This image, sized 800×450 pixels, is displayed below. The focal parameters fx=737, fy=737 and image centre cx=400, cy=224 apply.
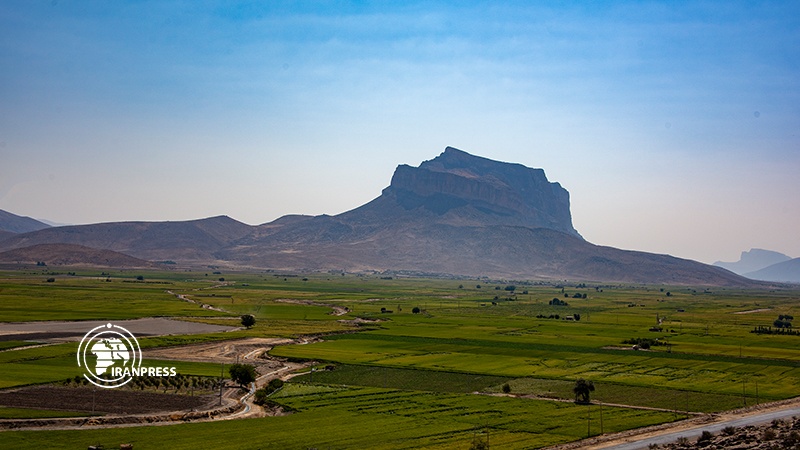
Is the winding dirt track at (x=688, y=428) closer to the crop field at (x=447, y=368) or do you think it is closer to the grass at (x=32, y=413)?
the crop field at (x=447, y=368)

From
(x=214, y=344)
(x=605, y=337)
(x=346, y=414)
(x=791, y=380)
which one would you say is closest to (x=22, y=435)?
(x=346, y=414)

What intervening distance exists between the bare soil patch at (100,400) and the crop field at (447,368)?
8.78 feet

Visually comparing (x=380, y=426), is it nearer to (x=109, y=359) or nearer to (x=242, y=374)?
(x=242, y=374)

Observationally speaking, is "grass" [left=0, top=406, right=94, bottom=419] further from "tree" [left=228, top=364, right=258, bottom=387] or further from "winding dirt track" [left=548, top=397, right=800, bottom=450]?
"winding dirt track" [left=548, top=397, right=800, bottom=450]

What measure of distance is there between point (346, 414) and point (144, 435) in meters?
13.2

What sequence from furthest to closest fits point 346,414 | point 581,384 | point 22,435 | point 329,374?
point 329,374, point 581,384, point 346,414, point 22,435

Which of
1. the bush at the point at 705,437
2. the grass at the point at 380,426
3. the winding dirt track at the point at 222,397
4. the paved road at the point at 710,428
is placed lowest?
the paved road at the point at 710,428

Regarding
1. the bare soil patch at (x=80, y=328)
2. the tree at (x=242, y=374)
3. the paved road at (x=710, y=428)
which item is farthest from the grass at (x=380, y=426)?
the bare soil patch at (x=80, y=328)

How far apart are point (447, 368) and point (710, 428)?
27.7 metres

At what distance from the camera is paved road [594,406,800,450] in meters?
44.1

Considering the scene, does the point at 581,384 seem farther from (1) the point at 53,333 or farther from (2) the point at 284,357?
(1) the point at 53,333

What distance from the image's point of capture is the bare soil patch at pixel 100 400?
4903cm

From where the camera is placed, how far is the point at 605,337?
101 metres

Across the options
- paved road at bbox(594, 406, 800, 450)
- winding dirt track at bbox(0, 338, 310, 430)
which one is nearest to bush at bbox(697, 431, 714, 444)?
paved road at bbox(594, 406, 800, 450)
